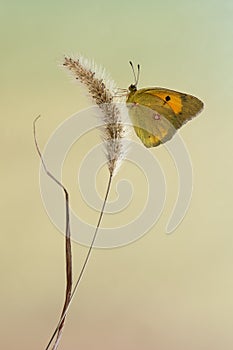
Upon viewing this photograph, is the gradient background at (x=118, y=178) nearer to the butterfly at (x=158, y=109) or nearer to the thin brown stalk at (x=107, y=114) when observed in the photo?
the butterfly at (x=158, y=109)

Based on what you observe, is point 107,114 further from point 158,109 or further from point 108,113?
point 158,109

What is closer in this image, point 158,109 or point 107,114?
point 107,114

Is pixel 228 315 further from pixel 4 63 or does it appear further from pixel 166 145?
pixel 4 63

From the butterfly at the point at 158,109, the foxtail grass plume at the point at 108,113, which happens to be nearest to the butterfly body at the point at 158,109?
the butterfly at the point at 158,109

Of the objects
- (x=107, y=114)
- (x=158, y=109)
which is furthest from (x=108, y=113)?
(x=158, y=109)

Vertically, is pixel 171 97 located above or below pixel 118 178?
above

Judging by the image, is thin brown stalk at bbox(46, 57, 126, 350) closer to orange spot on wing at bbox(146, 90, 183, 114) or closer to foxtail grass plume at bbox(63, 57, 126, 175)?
foxtail grass plume at bbox(63, 57, 126, 175)
